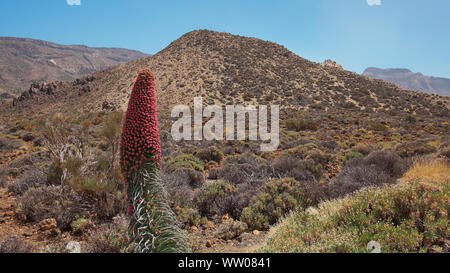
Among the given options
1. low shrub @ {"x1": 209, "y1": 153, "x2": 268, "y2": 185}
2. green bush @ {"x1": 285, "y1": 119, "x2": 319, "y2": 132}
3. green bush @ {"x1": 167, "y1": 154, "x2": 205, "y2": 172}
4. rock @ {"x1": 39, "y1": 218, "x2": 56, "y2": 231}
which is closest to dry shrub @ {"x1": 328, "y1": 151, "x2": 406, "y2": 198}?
low shrub @ {"x1": 209, "y1": 153, "x2": 268, "y2": 185}

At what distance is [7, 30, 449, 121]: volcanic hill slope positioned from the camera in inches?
1260

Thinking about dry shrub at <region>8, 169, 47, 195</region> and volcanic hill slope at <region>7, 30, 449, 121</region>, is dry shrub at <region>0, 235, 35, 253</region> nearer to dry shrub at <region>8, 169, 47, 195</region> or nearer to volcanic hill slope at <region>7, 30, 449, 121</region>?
dry shrub at <region>8, 169, 47, 195</region>

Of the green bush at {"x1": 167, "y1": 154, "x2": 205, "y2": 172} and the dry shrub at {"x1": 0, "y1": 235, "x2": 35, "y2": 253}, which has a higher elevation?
the green bush at {"x1": 167, "y1": 154, "x2": 205, "y2": 172}

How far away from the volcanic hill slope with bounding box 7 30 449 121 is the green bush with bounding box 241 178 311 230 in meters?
26.0

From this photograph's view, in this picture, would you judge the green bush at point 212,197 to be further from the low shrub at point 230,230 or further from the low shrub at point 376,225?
the low shrub at point 376,225

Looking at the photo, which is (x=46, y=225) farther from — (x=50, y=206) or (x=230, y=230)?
(x=230, y=230)

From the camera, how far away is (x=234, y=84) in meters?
35.4

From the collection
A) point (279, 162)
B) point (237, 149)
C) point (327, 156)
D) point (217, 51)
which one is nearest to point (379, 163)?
point (327, 156)

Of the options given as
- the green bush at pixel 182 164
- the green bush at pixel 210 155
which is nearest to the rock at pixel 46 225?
the green bush at pixel 182 164
